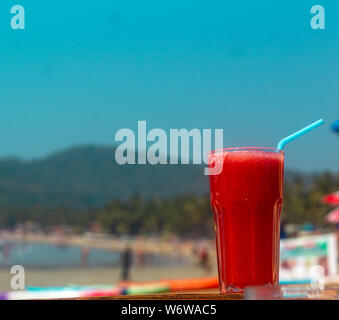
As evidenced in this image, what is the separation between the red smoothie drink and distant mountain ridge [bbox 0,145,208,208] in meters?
126

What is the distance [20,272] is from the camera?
1.66 m

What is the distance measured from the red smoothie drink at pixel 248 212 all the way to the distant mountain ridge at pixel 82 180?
126370mm

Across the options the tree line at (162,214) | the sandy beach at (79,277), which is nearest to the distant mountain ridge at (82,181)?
the tree line at (162,214)

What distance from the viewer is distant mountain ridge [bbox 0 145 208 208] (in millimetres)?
139500

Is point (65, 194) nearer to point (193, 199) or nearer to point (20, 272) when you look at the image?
point (193, 199)

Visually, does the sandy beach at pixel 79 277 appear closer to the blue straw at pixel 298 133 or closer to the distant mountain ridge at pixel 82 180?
the blue straw at pixel 298 133

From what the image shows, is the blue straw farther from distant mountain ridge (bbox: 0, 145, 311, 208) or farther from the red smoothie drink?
distant mountain ridge (bbox: 0, 145, 311, 208)

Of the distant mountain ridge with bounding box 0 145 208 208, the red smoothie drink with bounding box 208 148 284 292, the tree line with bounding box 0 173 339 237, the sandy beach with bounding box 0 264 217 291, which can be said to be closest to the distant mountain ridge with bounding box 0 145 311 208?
the distant mountain ridge with bounding box 0 145 208 208

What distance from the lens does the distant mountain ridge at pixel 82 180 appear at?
140 metres

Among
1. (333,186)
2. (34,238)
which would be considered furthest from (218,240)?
(34,238)

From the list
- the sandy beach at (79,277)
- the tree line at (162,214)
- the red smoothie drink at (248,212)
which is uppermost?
the tree line at (162,214)

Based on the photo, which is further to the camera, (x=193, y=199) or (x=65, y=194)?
(x=65, y=194)

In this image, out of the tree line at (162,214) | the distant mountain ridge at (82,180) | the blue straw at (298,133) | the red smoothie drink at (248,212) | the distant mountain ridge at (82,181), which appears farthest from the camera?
the distant mountain ridge at (82,180)
